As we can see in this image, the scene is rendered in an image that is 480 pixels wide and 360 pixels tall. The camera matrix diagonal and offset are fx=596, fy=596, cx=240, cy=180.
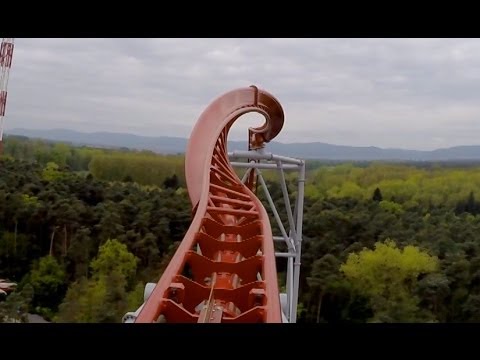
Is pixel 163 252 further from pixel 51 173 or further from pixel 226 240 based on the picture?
pixel 226 240

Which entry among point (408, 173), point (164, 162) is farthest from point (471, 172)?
point (164, 162)

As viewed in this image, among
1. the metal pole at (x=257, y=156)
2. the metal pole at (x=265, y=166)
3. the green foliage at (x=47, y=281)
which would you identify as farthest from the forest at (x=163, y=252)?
the metal pole at (x=257, y=156)

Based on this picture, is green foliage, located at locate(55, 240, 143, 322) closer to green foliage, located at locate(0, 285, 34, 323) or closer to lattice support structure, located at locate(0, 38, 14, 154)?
green foliage, located at locate(0, 285, 34, 323)

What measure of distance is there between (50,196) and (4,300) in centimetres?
222

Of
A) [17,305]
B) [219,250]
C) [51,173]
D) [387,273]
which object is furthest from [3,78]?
[219,250]

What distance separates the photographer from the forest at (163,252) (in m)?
6.91

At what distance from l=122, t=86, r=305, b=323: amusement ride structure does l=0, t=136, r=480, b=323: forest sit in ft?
8.17

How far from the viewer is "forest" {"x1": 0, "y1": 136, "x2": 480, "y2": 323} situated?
691cm

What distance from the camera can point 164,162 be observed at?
41.5ft

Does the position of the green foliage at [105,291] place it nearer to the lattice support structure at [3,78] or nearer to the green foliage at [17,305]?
the green foliage at [17,305]

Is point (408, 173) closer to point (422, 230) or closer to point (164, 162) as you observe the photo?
point (422, 230)
